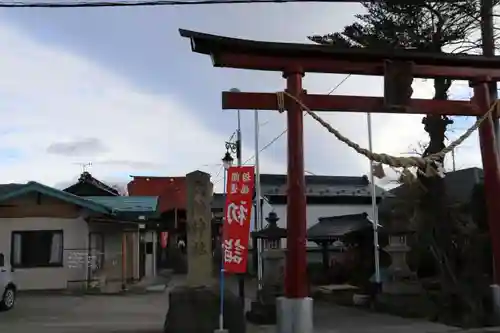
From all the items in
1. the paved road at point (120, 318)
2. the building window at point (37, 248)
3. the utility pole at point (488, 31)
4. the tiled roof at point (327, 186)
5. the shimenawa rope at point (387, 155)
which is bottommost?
the paved road at point (120, 318)

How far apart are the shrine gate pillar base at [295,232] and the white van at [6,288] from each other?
1016cm

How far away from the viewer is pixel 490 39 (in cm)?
1587

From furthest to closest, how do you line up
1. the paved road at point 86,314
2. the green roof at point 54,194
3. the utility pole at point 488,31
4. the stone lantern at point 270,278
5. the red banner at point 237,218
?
the green roof at point 54,194 → the utility pole at point 488,31 → the stone lantern at point 270,278 → the paved road at point 86,314 → the red banner at point 237,218

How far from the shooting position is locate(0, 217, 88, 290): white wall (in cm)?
2533

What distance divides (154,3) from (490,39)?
900 cm

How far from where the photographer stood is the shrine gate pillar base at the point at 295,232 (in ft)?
36.5

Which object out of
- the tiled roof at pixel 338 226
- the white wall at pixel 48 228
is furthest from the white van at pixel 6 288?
the tiled roof at pixel 338 226

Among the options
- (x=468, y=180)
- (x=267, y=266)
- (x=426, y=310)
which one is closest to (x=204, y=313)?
(x=267, y=266)

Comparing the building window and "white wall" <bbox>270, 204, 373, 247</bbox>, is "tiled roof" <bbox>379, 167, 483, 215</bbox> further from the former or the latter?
"white wall" <bbox>270, 204, 373, 247</bbox>

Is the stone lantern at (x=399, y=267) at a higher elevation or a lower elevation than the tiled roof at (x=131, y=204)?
lower

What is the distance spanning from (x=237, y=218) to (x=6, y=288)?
9836mm

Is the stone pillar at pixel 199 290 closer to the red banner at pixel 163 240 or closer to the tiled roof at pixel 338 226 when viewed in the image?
the tiled roof at pixel 338 226

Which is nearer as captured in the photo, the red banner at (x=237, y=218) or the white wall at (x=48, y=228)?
the red banner at (x=237, y=218)

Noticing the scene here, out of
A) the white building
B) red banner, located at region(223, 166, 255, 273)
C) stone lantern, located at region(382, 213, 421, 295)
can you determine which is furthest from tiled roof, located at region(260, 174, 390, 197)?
red banner, located at region(223, 166, 255, 273)
